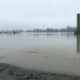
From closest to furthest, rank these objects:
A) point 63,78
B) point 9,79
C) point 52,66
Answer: point 9,79
point 63,78
point 52,66

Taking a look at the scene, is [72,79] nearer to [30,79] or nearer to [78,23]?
[30,79]

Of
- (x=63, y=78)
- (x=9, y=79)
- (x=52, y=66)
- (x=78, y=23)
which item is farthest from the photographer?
(x=78, y=23)

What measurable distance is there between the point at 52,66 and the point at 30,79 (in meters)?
2.20

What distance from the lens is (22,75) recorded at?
450 cm

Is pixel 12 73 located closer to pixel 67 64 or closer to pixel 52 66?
pixel 52 66

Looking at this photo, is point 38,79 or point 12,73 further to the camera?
point 12,73

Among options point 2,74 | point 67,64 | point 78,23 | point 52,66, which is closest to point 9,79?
point 2,74

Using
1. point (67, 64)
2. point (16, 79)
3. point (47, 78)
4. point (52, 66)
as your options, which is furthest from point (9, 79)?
point (67, 64)

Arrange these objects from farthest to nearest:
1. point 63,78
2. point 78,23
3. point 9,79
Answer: point 78,23
point 63,78
point 9,79

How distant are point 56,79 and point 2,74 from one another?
1404 millimetres

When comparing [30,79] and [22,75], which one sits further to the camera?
[22,75]

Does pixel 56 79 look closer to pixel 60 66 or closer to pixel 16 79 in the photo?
pixel 16 79

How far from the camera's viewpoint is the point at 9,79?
412 centimetres

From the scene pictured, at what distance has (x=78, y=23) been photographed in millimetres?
25250
